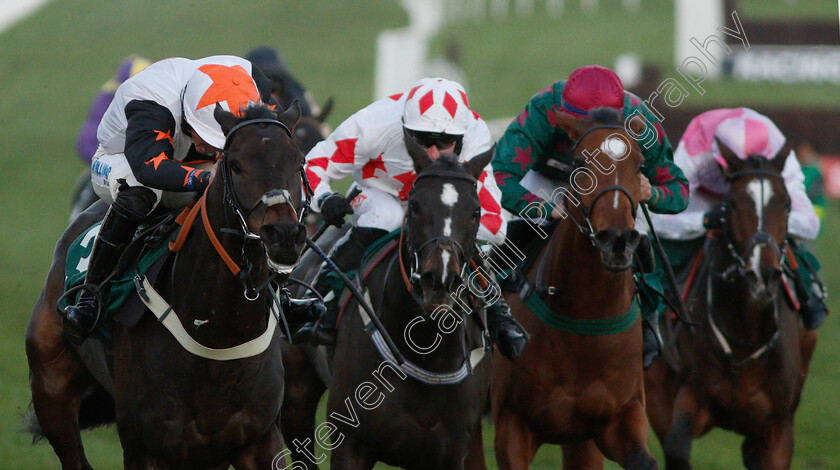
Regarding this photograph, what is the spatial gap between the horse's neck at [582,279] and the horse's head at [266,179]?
59.7 inches

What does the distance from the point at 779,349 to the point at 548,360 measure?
68.1 inches

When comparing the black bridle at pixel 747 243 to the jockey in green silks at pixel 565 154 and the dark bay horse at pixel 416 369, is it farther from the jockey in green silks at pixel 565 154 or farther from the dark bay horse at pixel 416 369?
the dark bay horse at pixel 416 369

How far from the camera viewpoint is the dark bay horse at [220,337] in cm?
389

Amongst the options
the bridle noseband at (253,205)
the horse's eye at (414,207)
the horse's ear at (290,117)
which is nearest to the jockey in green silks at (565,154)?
the horse's eye at (414,207)

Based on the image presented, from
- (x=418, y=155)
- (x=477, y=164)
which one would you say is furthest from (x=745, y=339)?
(x=418, y=155)

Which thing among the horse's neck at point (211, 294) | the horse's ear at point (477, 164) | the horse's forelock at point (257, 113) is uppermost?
the horse's forelock at point (257, 113)

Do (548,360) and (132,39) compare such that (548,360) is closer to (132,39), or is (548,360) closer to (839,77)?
(839,77)

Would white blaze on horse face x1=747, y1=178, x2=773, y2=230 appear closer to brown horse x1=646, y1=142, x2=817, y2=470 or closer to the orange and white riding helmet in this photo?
brown horse x1=646, y1=142, x2=817, y2=470

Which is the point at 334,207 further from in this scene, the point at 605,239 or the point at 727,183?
the point at 727,183

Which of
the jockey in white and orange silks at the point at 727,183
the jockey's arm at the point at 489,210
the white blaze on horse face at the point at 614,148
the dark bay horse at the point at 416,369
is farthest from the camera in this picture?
the jockey in white and orange silks at the point at 727,183

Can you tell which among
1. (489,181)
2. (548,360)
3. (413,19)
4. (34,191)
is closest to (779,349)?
(548,360)

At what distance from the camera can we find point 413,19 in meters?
42.9

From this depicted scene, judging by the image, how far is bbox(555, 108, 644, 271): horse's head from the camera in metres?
4.57

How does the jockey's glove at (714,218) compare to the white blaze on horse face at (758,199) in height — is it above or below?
below
